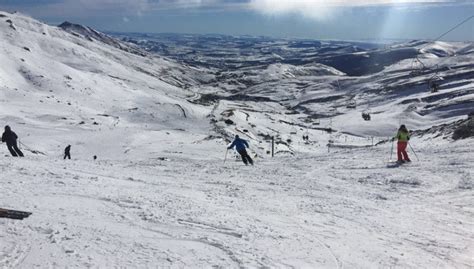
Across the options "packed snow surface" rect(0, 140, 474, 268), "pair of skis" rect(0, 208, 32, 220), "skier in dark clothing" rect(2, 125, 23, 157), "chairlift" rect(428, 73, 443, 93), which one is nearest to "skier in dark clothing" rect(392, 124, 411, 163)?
"packed snow surface" rect(0, 140, 474, 268)

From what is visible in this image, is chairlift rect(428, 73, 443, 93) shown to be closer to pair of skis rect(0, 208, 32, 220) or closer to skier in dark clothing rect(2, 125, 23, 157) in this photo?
skier in dark clothing rect(2, 125, 23, 157)

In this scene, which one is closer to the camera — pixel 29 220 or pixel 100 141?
pixel 29 220

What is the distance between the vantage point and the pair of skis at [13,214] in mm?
11195

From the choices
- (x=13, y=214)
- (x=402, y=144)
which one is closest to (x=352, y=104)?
(x=402, y=144)

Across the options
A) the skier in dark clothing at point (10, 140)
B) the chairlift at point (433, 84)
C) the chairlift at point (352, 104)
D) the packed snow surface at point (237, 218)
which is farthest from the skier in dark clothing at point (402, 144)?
the chairlift at point (352, 104)

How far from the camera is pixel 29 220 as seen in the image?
36.9ft

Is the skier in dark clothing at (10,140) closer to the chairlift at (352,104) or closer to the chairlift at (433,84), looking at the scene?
the chairlift at (433,84)

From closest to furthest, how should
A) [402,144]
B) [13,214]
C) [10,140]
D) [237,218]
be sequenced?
1. [13,214]
2. [237,218]
3. [402,144]
4. [10,140]

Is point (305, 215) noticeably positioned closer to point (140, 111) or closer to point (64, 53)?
point (140, 111)

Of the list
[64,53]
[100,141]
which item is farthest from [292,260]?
[64,53]

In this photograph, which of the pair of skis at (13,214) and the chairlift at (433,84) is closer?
the pair of skis at (13,214)

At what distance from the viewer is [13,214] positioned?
11273mm

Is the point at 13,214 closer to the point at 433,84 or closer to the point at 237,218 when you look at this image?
the point at 237,218

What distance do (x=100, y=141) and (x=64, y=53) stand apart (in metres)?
129
